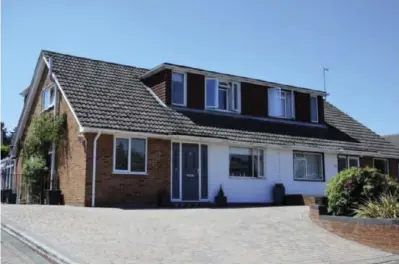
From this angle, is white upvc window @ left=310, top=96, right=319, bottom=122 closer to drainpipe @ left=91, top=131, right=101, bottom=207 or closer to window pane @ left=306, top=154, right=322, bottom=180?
window pane @ left=306, top=154, right=322, bottom=180

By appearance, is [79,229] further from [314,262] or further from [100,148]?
[100,148]

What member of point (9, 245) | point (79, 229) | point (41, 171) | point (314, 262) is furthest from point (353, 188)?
point (41, 171)

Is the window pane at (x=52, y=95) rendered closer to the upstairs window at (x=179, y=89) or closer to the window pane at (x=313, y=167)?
the upstairs window at (x=179, y=89)

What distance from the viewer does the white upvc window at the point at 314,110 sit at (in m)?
28.1

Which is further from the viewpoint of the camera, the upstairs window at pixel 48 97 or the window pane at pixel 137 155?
the upstairs window at pixel 48 97

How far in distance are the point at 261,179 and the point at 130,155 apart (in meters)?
6.75

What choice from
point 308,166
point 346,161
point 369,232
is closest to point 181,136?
point 308,166

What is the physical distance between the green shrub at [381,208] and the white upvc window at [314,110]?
1471 cm

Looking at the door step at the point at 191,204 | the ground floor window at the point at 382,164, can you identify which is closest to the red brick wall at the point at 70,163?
the door step at the point at 191,204

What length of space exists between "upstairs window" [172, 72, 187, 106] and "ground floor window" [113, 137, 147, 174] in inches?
145

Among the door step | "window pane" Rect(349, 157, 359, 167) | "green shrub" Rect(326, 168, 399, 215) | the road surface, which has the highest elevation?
"window pane" Rect(349, 157, 359, 167)

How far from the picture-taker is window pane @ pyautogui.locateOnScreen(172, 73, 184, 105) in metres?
23.0

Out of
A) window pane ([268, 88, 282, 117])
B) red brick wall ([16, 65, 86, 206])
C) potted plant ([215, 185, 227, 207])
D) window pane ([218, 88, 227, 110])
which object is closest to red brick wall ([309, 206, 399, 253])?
potted plant ([215, 185, 227, 207])

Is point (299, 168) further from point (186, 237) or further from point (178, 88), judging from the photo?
point (186, 237)
